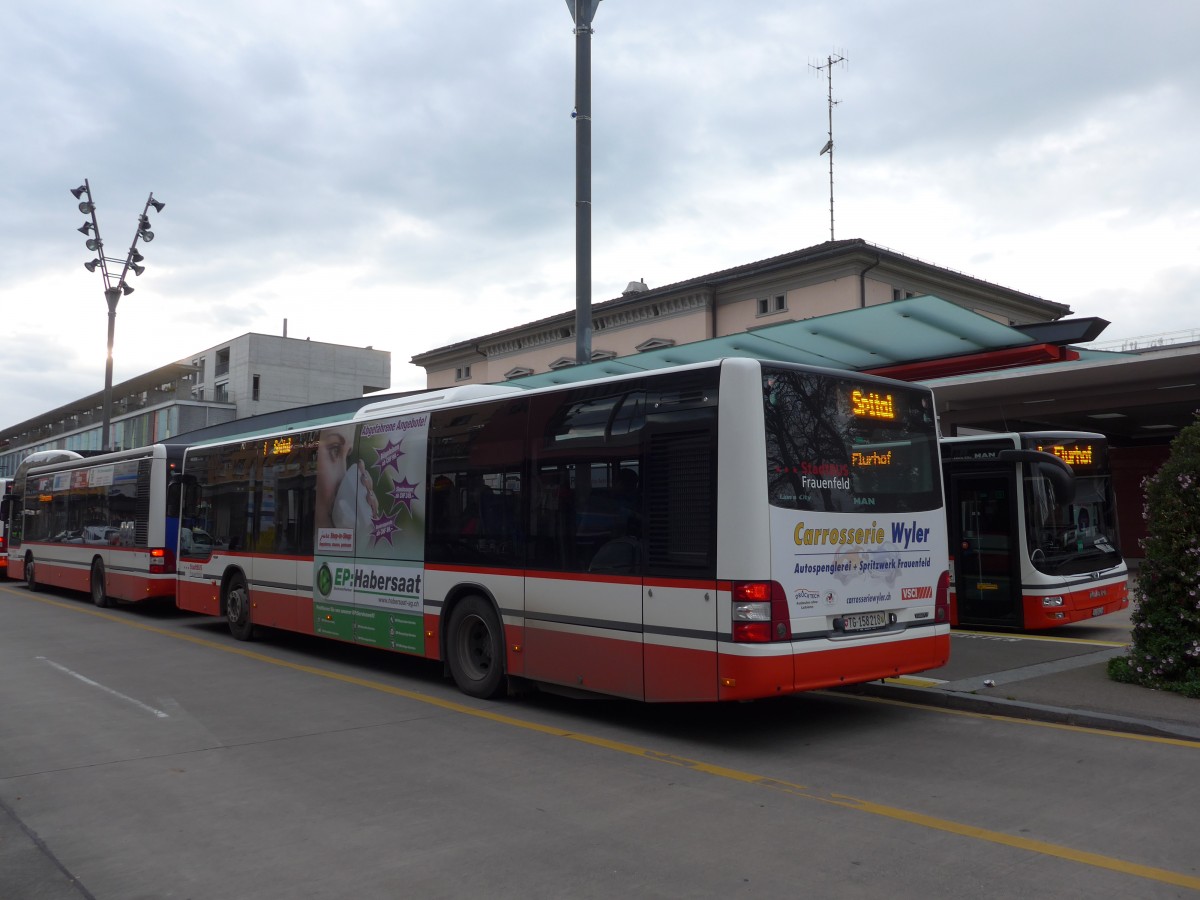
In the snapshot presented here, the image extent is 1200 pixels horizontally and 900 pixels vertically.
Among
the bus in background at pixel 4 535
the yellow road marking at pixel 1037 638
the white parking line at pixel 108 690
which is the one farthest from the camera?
the bus in background at pixel 4 535

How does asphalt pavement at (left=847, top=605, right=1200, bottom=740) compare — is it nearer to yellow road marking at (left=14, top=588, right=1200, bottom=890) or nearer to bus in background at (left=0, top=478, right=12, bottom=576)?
yellow road marking at (left=14, top=588, right=1200, bottom=890)

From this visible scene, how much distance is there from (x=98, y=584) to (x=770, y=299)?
22.4 metres

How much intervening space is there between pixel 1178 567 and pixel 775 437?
4.15 meters

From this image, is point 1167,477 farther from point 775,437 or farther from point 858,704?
point 775,437

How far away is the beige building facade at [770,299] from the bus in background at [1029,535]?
14.0m

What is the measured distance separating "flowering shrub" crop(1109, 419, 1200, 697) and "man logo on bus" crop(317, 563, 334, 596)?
882 centimetres

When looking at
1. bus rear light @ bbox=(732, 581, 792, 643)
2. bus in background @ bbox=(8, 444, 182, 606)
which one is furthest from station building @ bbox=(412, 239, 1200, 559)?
bus rear light @ bbox=(732, 581, 792, 643)

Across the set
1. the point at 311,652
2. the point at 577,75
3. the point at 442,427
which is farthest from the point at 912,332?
the point at 311,652

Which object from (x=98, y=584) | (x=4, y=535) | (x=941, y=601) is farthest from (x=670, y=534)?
(x=4, y=535)

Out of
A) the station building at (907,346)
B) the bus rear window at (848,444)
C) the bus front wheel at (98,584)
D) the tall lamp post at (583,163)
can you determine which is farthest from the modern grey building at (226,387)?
the bus rear window at (848,444)

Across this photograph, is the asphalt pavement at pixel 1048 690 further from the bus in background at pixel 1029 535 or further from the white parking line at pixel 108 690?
the white parking line at pixel 108 690

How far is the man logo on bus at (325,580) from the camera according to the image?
1238 cm

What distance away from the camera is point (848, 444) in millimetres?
8141

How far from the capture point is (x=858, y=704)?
9461mm
